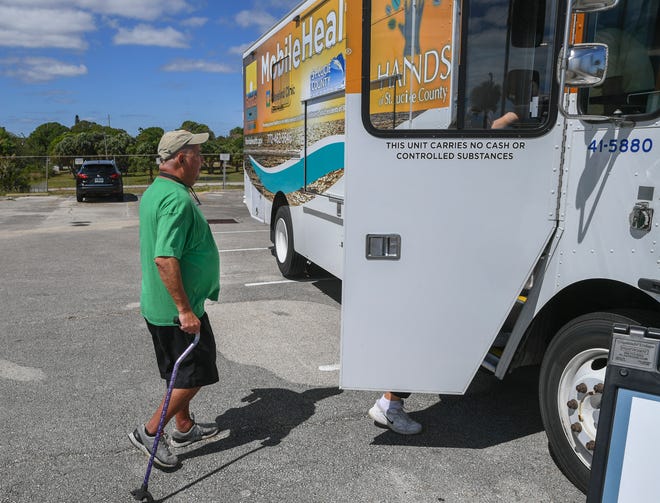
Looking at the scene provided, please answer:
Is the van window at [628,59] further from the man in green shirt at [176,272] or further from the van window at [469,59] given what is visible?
the man in green shirt at [176,272]

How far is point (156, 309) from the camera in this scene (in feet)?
10.5

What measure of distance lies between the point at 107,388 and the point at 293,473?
188 centimetres

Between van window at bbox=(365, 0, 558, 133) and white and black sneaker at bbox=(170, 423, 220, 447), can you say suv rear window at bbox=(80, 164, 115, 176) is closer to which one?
white and black sneaker at bbox=(170, 423, 220, 447)

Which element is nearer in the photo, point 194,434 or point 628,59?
point 628,59

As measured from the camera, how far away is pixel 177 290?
3.07 m

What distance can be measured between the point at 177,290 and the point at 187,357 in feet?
1.45

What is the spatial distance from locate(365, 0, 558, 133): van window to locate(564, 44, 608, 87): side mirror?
1.60 feet

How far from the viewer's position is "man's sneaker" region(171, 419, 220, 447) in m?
3.59

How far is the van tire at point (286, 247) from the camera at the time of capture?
7.79 m

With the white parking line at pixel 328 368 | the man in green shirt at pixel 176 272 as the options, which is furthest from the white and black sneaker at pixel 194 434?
the white parking line at pixel 328 368

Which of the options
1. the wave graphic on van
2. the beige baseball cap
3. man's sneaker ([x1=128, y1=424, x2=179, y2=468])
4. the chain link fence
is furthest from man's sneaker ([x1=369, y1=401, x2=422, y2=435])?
the chain link fence

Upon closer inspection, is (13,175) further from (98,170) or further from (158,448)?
(158,448)

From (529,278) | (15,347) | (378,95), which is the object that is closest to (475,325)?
(529,278)

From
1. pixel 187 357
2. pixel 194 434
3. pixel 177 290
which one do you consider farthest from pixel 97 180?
pixel 177 290
